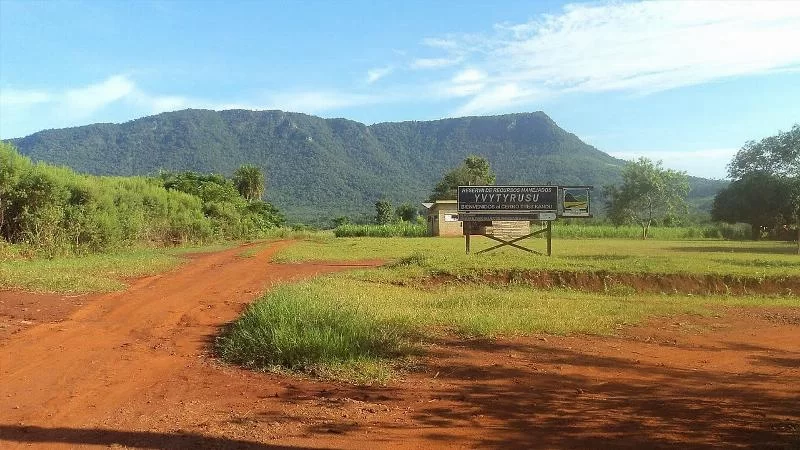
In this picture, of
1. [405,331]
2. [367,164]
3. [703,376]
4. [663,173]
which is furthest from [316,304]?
[367,164]

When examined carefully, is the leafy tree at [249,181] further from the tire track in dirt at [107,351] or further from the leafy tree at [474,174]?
the tire track in dirt at [107,351]

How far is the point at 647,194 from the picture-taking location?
2201 inches

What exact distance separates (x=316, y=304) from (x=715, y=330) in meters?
6.31

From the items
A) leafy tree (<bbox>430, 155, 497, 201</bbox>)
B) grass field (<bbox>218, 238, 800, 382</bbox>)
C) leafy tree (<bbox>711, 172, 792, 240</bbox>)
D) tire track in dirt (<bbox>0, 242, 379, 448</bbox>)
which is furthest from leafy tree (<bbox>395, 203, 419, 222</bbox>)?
tire track in dirt (<bbox>0, 242, 379, 448</bbox>)

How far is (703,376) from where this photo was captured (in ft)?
23.1

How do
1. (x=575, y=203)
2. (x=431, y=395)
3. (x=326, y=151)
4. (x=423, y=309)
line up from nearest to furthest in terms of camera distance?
(x=431, y=395), (x=423, y=309), (x=575, y=203), (x=326, y=151)

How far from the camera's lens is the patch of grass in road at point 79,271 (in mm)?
13719

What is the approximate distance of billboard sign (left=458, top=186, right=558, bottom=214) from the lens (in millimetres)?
21234

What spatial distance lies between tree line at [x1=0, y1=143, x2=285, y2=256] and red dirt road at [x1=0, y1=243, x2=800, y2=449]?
1215 centimetres

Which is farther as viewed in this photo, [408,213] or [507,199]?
[408,213]

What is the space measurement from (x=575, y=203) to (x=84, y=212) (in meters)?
17.5

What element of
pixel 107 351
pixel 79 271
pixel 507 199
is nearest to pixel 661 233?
pixel 507 199

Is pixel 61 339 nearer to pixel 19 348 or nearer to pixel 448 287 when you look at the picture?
pixel 19 348

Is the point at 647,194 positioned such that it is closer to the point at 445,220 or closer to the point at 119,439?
the point at 445,220
